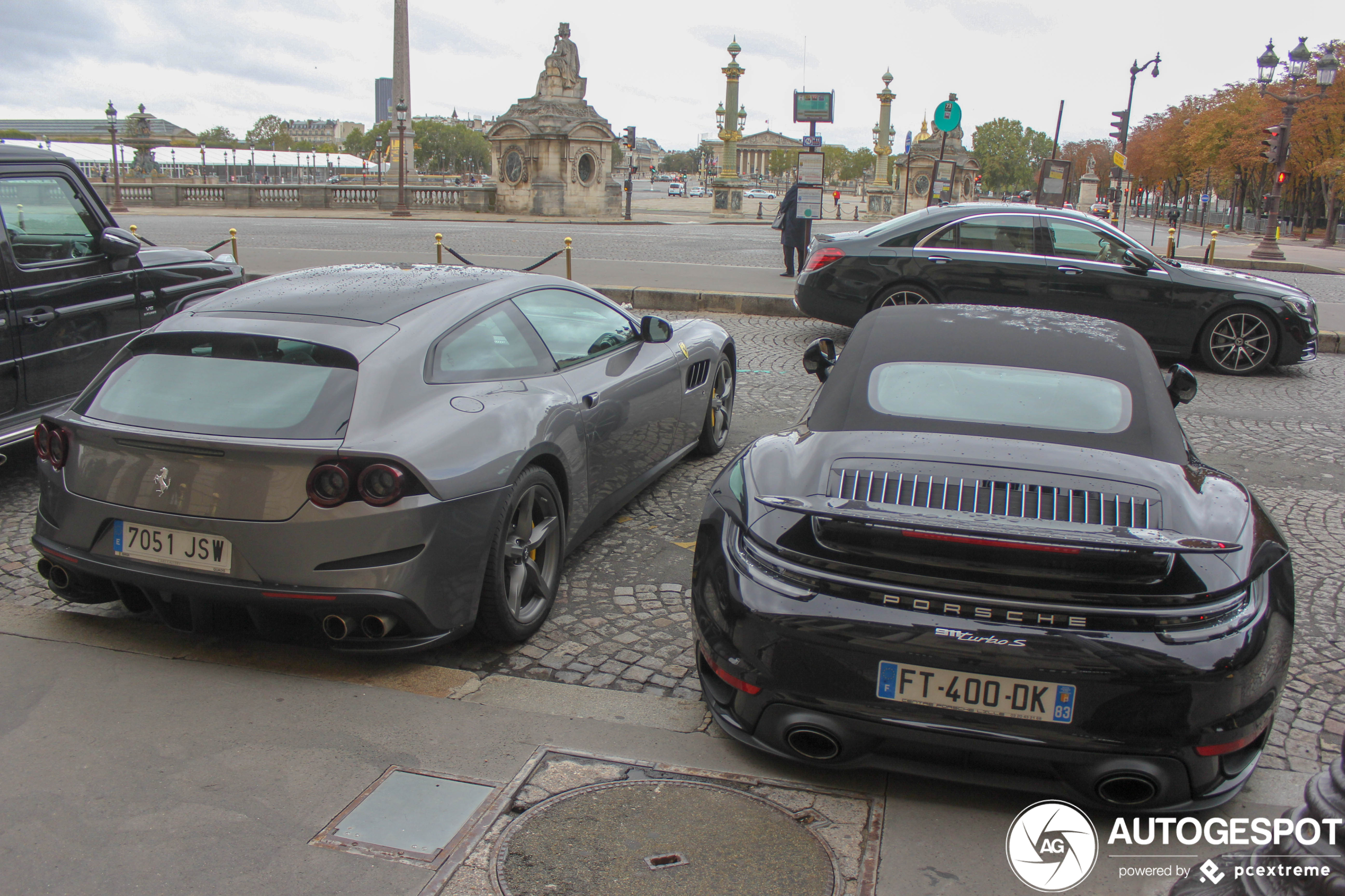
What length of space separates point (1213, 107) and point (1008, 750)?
74.9 meters

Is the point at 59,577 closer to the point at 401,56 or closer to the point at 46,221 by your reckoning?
the point at 46,221

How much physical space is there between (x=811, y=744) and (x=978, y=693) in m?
0.50

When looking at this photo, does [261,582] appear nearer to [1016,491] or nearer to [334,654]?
[334,654]

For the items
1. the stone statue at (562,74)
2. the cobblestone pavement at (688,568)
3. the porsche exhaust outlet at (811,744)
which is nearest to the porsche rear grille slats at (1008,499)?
the porsche exhaust outlet at (811,744)

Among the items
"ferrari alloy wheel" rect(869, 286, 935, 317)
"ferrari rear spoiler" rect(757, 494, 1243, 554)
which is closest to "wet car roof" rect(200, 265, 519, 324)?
"ferrari rear spoiler" rect(757, 494, 1243, 554)

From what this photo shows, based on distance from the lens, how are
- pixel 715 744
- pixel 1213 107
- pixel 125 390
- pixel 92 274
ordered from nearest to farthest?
pixel 715 744 < pixel 125 390 < pixel 92 274 < pixel 1213 107

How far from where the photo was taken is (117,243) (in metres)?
6.33

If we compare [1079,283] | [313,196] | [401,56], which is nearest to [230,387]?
[1079,283]

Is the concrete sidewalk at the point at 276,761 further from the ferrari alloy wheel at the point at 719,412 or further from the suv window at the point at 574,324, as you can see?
the ferrari alloy wheel at the point at 719,412

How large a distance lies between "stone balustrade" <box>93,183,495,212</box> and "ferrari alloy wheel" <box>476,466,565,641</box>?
4029 cm

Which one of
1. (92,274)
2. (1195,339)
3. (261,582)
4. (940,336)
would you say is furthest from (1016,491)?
(1195,339)

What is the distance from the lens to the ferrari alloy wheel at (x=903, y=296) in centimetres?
1034

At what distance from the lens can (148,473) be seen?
3.39m
